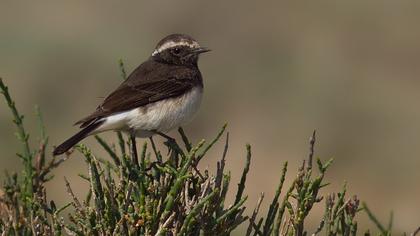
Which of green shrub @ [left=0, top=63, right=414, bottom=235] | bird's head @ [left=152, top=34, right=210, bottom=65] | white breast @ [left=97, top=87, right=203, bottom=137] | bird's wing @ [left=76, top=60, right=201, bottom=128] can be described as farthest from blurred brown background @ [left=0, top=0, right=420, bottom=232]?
green shrub @ [left=0, top=63, right=414, bottom=235]

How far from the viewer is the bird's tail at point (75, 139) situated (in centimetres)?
686

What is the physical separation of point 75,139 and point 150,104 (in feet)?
3.92

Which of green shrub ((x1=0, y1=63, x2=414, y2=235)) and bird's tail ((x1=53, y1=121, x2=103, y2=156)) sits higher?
bird's tail ((x1=53, y1=121, x2=103, y2=156))

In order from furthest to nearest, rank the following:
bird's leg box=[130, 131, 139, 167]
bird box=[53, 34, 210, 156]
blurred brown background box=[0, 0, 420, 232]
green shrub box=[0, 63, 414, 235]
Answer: blurred brown background box=[0, 0, 420, 232] → bird box=[53, 34, 210, 156] → bird's leg box=[130, 131, 139, 167] → green shrub box=[0, 63, 414, 235]

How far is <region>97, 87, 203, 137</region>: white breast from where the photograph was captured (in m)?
8.08

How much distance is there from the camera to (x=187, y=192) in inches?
239

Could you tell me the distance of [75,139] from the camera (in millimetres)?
7434

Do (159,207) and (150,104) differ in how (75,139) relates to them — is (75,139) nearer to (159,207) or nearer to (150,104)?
(150,104)

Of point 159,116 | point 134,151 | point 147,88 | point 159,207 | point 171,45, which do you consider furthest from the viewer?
point 171,45

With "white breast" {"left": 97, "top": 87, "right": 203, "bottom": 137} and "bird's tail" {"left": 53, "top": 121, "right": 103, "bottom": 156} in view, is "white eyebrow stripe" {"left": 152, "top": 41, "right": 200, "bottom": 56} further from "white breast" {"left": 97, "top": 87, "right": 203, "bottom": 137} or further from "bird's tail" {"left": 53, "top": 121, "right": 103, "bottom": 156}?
"bird's tail" {"left": 53, "top": 121, "right": 103, "bottom": 156}

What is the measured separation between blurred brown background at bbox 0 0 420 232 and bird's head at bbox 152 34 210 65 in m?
11.2

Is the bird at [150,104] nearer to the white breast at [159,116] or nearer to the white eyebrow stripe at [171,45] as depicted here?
the white breast at [159,116]

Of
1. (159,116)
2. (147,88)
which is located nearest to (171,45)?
(147,88)

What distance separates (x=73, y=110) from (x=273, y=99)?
20.8ft
